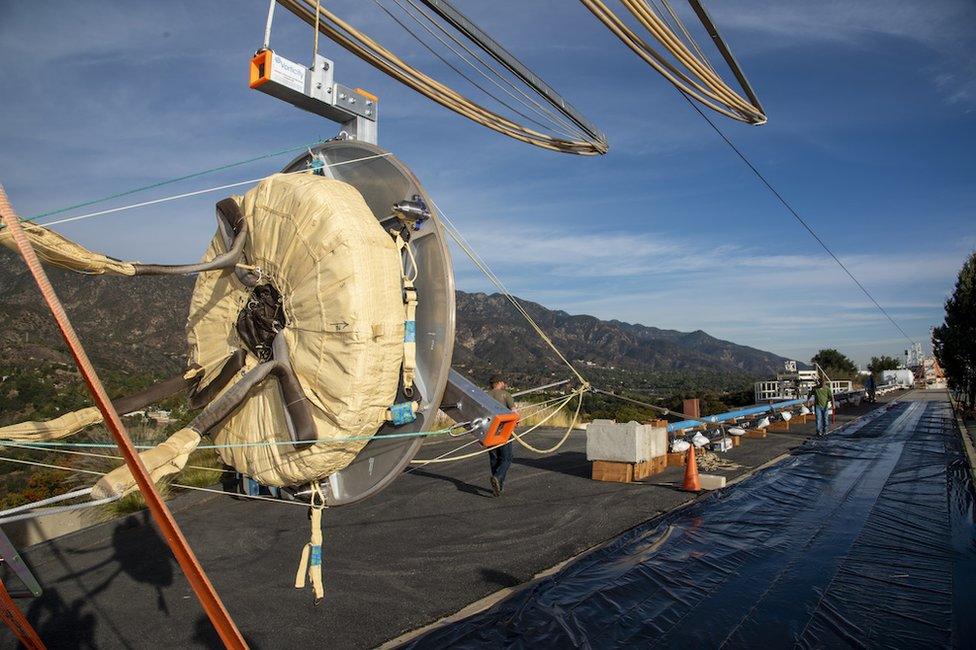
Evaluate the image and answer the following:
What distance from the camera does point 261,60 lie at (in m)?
4.98

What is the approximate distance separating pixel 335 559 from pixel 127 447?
16.1 feet

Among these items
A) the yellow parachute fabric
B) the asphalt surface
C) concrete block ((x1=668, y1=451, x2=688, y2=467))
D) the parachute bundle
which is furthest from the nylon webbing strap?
concrete block ((x1=668, y1=451, x2=688, y2=467))

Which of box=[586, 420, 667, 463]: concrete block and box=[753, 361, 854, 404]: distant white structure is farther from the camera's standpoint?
box=[753, 361, 854, 404]: distant white structure

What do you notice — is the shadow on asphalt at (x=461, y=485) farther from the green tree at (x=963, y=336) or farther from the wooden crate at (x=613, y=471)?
the green tree at (x=963, y=336)

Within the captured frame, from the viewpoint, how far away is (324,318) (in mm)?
4555

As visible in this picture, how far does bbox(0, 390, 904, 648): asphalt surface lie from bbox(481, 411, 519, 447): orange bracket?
5.26 ft

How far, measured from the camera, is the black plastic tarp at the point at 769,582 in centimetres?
467

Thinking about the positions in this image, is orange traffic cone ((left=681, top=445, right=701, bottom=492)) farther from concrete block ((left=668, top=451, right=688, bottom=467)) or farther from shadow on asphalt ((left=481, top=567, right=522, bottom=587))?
shadow on asphalt ((left=481, top=567, right=522, bottom=587))

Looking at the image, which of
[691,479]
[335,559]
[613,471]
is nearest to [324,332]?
[335,559]

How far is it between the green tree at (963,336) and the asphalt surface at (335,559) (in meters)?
24.8

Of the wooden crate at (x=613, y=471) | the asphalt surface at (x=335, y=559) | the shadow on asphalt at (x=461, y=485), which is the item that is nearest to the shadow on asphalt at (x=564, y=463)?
the wooden crate at (x=613, y=471)

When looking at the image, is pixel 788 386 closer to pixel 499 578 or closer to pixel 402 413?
pixel 499 578

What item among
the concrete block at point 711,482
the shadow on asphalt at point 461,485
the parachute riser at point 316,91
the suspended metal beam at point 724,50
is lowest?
the shadow on asphalt at point 461,485

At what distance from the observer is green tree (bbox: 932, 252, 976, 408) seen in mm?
27250
